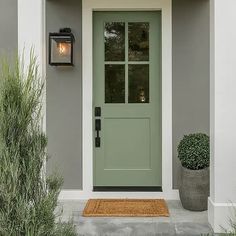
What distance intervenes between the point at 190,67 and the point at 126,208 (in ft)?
5.89

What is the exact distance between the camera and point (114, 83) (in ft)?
16.0

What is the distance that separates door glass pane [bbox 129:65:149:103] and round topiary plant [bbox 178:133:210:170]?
830 millimetres

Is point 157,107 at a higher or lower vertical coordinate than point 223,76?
lower

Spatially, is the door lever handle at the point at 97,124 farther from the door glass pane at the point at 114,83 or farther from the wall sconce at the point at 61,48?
the wall sconce at the point at 61,48

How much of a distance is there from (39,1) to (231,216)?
2.50 m

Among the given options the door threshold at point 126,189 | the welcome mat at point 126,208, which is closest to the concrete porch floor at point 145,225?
the welcome mat at point 126,208

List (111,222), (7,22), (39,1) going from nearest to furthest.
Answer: (39,1) < (111,222) < (7,22)

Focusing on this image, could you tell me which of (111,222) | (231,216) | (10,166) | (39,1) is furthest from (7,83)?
(231,216)

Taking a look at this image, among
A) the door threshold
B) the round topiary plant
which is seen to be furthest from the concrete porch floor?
the door threshold

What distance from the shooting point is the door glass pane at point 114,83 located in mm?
4875

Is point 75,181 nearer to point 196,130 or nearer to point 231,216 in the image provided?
point 196,130

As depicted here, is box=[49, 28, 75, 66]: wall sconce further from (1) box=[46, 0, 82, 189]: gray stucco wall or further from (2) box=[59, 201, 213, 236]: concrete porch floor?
(2) box=[59, 201, 213, 236]: concrete porch floor

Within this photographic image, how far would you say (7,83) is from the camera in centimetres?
253

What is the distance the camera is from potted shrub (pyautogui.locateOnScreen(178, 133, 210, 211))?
4.23 m
